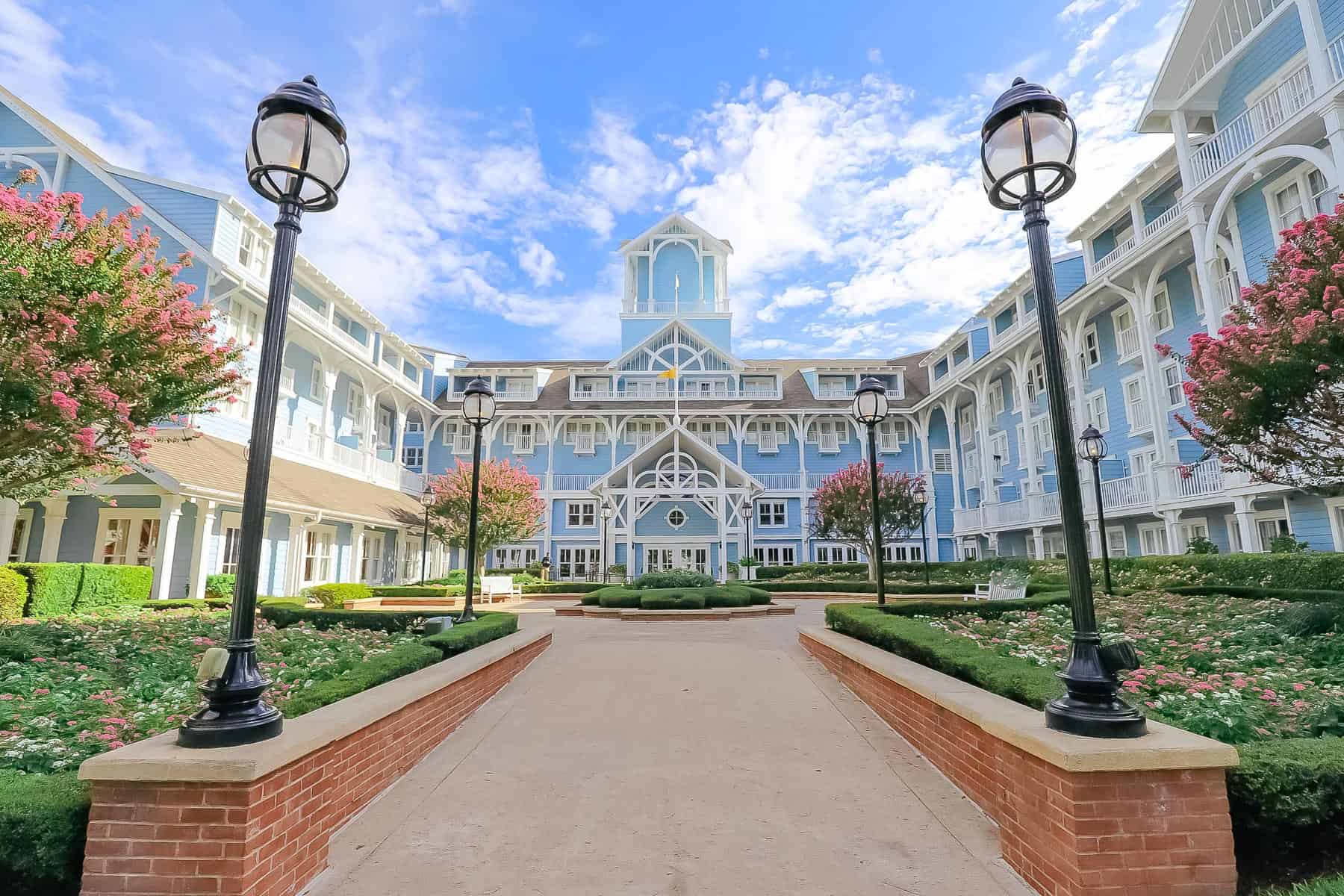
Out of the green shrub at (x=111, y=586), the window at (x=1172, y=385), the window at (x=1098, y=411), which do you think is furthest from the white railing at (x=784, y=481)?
the green shrub at (x=111, y=586)

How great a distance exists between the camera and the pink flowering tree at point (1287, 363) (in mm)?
→ 7578

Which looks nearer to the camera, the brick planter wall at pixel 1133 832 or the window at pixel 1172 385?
the brick planter wall at pixel 1133 832

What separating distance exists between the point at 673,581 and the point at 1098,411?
1614cm

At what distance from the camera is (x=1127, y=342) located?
2158 cm

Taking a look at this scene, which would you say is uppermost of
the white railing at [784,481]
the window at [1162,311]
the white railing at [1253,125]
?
the white railing at [1253,125]

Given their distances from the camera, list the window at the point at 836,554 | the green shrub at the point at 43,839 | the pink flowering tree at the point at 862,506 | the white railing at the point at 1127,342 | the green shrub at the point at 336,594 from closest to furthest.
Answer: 1. the green shrub at the point at 43,839
2. the green shrub at the point at 336,594
3. the white railing at the point at 1127,342
4. the pink flowering tree at the point at 862,506
5. the window at the point at 836,554

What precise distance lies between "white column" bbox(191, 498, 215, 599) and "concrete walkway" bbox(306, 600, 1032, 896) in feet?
41.3

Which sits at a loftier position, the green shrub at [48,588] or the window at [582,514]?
the window at [582,514]

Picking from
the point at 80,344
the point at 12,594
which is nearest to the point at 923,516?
the point at 80,344

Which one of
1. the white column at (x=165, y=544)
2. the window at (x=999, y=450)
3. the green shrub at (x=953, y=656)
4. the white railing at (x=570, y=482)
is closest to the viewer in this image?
the green shrub at (x=953, y=656)

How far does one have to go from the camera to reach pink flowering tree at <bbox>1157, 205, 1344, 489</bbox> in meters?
7.58

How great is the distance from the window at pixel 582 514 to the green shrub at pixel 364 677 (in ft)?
83.4

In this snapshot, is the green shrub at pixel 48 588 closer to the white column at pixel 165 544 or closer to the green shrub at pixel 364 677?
the white column at pixel 165 544

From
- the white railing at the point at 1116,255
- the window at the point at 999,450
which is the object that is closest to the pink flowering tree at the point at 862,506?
the window at the point at 999,450
